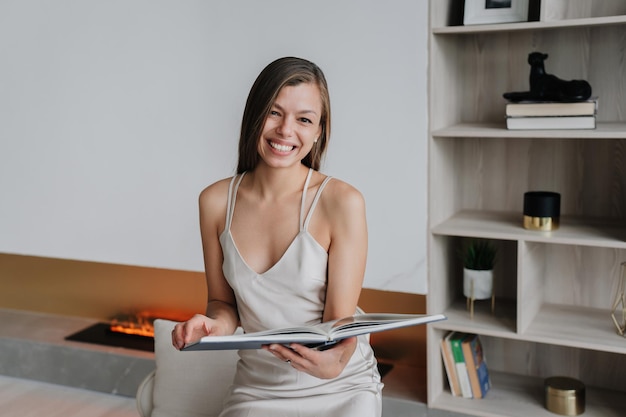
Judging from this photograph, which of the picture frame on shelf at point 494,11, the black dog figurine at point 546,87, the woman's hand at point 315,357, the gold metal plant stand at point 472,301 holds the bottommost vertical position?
the gold metal plant stand at point 472,301

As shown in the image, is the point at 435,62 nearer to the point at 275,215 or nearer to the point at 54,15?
the point at 275,215

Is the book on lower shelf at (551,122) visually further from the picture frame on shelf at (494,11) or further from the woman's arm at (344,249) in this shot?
the woman's arm at (344,249)

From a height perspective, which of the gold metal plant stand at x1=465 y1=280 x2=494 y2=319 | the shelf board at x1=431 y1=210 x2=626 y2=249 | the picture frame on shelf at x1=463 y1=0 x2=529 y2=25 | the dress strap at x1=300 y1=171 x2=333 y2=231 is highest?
the picture frame on shelf at x1=463 y1=0 x2=529 y2=25

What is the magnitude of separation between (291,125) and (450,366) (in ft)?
4.65

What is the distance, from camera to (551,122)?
246cm

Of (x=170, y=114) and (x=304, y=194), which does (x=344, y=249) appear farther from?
(x=170, y=114)

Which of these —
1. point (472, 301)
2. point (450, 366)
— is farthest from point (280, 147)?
point (450, 366)

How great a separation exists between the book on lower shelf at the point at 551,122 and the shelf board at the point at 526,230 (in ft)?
1.11

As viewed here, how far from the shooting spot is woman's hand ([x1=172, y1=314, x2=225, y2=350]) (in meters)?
1.56

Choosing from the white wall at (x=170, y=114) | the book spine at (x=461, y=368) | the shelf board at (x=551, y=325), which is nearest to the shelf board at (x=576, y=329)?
the shelf board at (x=551, y=325)

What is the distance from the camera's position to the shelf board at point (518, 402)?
263cm

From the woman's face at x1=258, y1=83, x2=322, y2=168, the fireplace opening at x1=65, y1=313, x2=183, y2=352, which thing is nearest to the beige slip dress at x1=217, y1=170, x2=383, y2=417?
the woman's face at x1=258, y1=83, x2=322, y2=168

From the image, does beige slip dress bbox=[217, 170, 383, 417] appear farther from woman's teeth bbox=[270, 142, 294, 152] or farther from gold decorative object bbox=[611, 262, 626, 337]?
gold decorative object bbox=[611, 262, 626, 337]

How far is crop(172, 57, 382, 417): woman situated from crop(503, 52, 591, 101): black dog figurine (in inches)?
37.5
